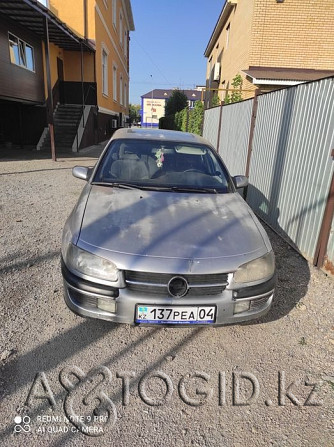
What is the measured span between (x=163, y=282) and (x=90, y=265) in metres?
0.53

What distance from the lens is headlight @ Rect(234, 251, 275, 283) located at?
2301 mm

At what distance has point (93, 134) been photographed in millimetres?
17594

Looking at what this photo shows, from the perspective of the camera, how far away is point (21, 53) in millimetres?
13508

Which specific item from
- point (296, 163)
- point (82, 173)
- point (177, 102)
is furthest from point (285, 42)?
point (177, 102)

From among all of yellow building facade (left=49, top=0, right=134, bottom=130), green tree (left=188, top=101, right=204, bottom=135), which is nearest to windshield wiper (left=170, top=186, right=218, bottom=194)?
green tree (left=188, top=101, right=204, bottom=135)

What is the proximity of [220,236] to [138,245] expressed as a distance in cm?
65

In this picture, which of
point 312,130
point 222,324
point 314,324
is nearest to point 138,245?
point 222,324

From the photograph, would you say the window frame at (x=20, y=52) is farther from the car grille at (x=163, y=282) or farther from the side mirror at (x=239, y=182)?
the car grille at (x=163, y=282)

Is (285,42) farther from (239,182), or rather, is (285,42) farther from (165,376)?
(165,376)

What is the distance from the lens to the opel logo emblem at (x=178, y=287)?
220 centimetres

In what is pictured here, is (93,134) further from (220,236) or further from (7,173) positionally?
(220,236)

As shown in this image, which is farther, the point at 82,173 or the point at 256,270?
the point at 82,173

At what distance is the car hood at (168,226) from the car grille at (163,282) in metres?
0.13

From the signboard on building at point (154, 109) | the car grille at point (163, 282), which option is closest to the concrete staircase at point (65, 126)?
the car grille at point (163, 282)
